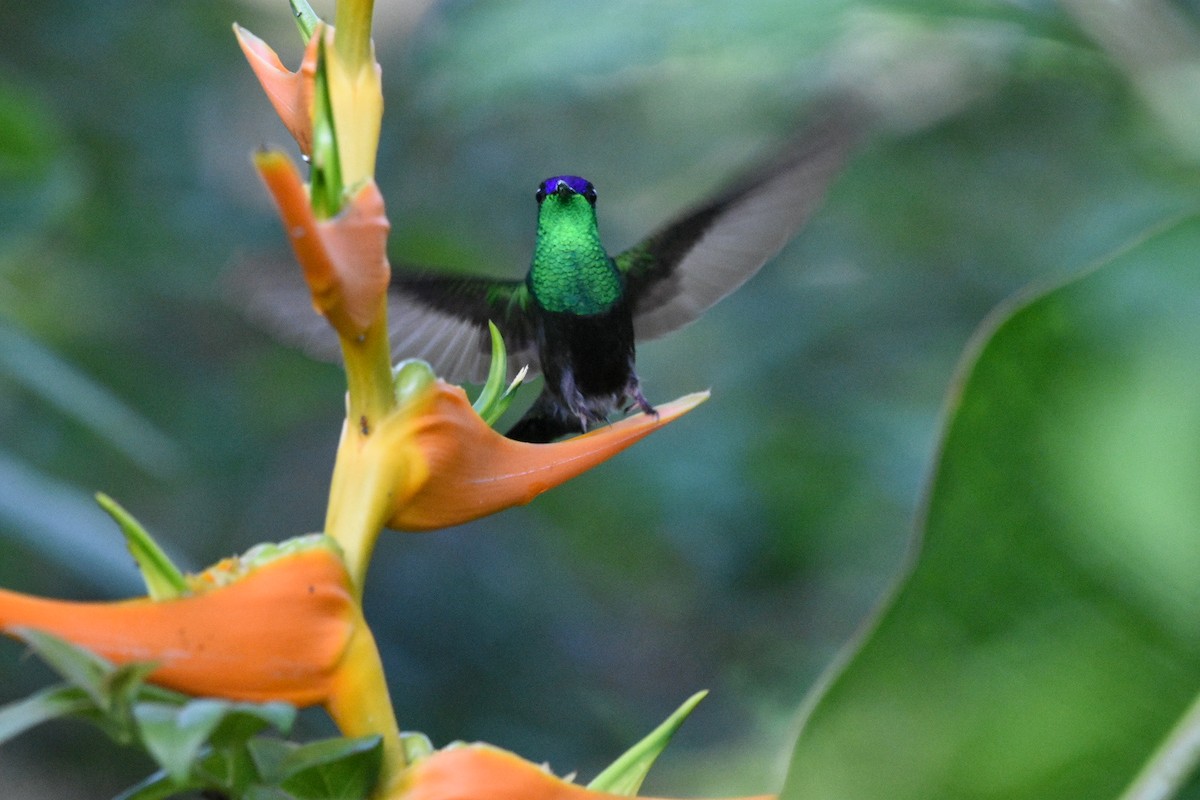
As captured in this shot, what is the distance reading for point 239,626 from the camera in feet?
2.48

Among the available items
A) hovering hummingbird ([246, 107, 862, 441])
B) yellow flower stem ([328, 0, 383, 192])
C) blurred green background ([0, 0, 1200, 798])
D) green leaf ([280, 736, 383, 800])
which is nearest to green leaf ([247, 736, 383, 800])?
green leaf ([280, 736, 383, 800])

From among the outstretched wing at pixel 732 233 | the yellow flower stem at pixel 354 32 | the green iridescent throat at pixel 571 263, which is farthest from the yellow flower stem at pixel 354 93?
the green iridescent throat at pixel 571 263

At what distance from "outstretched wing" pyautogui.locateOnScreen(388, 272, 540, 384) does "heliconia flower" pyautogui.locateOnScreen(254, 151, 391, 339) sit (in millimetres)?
1058

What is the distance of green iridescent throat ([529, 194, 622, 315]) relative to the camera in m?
1.80

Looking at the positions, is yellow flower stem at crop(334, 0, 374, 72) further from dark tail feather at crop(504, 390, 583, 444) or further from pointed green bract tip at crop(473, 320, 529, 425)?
dark tail feather at crop(504, 390, 583, 444)

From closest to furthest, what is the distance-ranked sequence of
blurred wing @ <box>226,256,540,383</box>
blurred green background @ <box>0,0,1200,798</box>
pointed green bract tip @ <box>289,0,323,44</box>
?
pointed green bract tip @ <box>289,0,323,44</box> < blurred wing @ <box>226,256,540,383</box> < blurred green background @ <box>0,0,1200,798</box>

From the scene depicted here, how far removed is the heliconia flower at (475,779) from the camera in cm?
78

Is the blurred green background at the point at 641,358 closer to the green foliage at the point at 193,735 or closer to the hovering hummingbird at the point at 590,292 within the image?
the hovering hummingbird at the point at 590,292

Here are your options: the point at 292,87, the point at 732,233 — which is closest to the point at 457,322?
the point at 732,233

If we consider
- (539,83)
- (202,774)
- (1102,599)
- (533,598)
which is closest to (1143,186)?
(539,83)

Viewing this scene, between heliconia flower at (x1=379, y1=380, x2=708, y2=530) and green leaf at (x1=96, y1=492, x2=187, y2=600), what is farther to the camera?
heliconia flower at (x1=379, y1=380, x2=708, y2=530)

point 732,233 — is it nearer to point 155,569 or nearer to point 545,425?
point 545,425

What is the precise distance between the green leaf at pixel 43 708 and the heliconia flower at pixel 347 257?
24cm

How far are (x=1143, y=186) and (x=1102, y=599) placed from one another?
1730 mm
